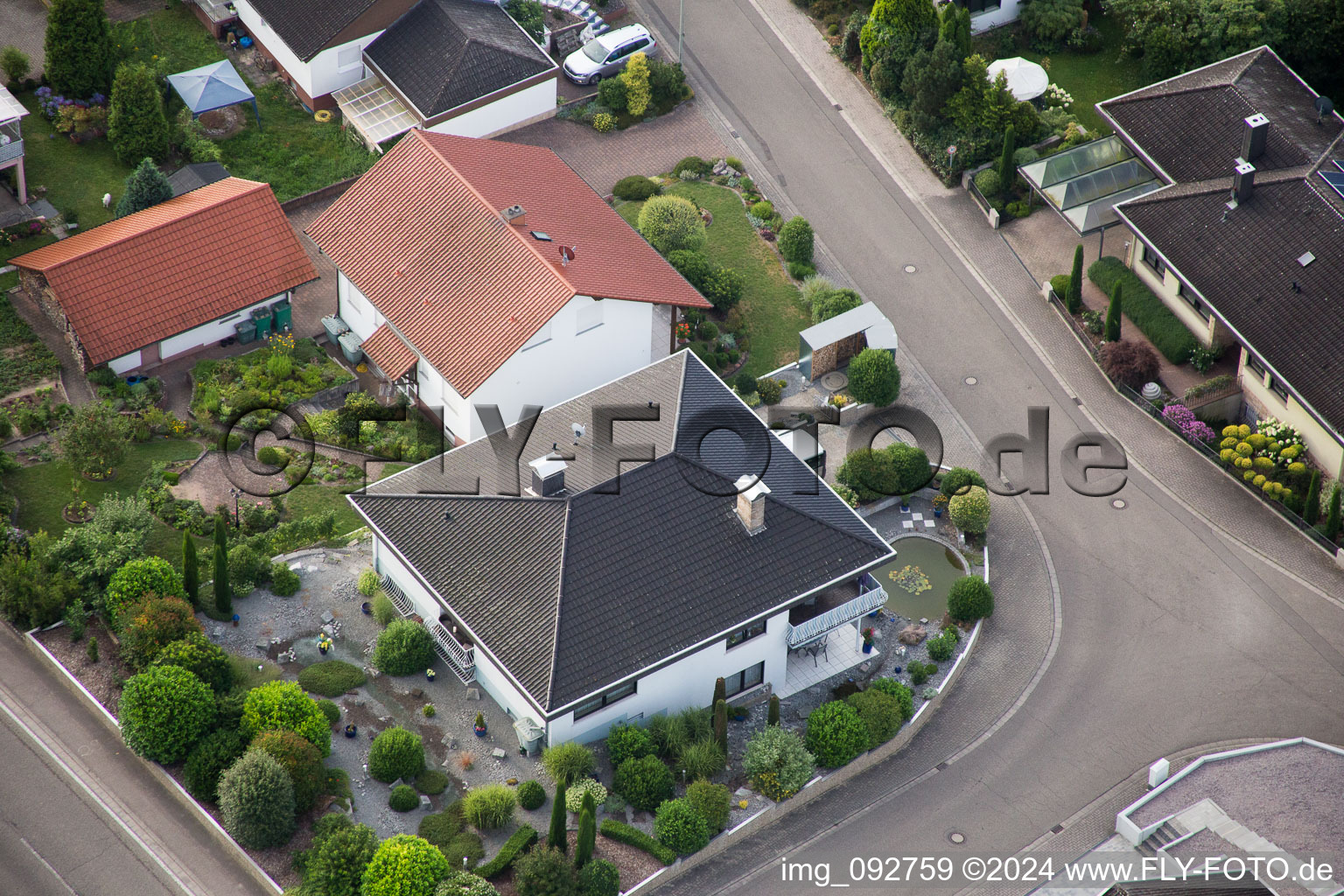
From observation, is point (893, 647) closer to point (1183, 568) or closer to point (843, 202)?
point (1183, 568)

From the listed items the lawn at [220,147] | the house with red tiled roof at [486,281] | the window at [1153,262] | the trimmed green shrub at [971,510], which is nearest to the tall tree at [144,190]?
the lawn at [220,147]

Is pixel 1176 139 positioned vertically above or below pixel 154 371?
above

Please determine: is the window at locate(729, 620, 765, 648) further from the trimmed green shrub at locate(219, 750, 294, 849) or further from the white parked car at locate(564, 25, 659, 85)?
the white parked car at locate(564, 25, 659, 85)

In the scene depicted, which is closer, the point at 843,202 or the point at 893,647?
the point at 893,647

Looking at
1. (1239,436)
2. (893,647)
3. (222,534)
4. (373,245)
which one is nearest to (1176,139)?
(1239,436)

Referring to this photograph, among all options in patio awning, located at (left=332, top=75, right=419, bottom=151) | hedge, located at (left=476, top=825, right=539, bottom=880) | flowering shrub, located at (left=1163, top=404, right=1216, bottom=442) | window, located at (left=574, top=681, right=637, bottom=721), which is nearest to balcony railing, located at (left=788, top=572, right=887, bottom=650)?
window, located at (left=574, top=681, right=637, bottom=721)

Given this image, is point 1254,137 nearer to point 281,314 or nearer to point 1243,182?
point 1243,182

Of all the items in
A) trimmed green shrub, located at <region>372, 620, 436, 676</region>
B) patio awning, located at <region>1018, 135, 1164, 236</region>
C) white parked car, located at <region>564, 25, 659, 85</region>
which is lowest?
trimmed green shrub, located at <region>372, 620, 436, 676</region>
